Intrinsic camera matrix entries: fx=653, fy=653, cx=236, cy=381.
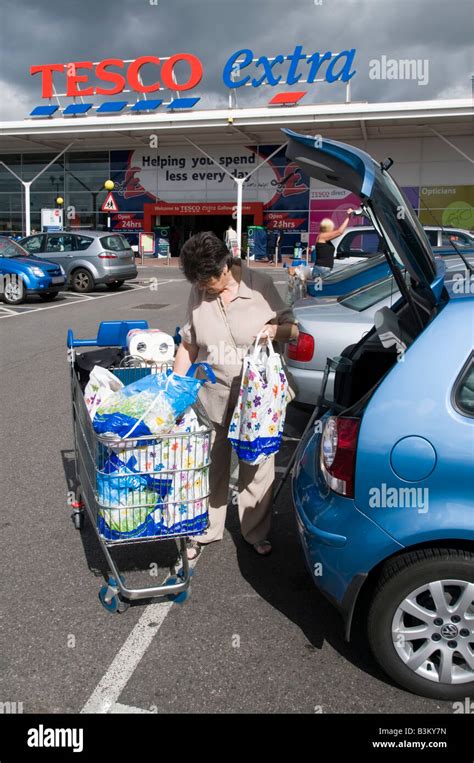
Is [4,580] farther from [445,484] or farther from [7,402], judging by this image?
[7,402]

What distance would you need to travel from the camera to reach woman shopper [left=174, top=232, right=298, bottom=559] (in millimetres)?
3615

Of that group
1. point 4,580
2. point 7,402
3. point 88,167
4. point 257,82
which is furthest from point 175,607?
point 88,167

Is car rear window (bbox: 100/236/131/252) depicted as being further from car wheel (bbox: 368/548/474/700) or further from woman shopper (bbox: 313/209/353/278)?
car wheel (bbox: 368/548/474/700)

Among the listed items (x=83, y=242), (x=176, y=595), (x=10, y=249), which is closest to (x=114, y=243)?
(x=83, y=242)

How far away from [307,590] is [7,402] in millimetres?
4840

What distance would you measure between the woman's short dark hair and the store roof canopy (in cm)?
2567

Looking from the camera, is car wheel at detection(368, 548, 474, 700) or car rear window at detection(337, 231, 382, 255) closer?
car wheel at detection(368, 548, 474, 700)

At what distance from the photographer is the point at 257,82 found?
29.3 metres

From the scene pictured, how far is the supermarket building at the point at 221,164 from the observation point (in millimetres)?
28266

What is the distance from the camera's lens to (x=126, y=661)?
9.50 ft

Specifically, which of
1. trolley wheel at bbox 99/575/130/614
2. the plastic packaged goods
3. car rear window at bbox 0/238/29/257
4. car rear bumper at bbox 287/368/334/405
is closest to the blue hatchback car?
trolley wheel at bbox 99/575/130/614

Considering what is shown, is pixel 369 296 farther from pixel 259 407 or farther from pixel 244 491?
pixel 259 407

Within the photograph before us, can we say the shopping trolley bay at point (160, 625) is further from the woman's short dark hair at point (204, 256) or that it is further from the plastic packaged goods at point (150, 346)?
the woman's short dark hair at point (204, 256)

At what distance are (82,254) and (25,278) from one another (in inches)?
107
